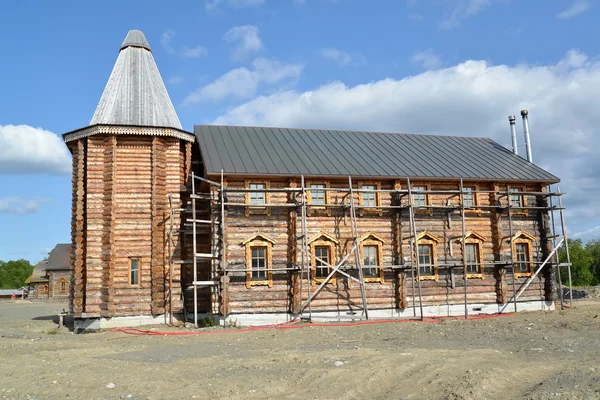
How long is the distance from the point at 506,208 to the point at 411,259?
536 centimetres

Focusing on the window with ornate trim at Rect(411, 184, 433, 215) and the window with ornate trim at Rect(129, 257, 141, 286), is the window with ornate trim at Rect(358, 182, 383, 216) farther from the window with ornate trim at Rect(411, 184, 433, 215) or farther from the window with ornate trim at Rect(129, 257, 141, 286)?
the window with ornate trim at Rect(129, 257, 141, 286)

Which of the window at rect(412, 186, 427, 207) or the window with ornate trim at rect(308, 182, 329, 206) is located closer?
the window with ornate trim at rect(308, 182, 329, 206)

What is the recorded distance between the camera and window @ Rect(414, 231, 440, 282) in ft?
77.6

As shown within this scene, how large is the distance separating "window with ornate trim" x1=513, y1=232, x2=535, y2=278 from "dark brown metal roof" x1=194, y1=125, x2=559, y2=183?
8.68 feet

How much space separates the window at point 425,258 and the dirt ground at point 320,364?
478cm

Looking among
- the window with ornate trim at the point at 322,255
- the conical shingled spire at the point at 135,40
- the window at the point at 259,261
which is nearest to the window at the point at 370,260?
the window with ornate trim at the point at 322,255

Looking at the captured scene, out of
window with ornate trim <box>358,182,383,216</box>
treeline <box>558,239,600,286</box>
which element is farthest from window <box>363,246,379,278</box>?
treeline <box>558,239,600,286</box>

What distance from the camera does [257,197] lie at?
72.7ft

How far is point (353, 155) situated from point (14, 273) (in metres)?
112

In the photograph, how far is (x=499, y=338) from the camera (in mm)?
16484

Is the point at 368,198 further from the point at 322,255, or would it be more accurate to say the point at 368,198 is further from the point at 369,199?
the point at 322,255

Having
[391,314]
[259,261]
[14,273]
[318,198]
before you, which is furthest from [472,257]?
[14,273]

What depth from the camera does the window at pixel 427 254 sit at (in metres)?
23.7

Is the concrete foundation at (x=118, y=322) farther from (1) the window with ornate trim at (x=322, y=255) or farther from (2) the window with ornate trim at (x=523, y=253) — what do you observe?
(2) the window with ornate trim at (x=523, y=253)
